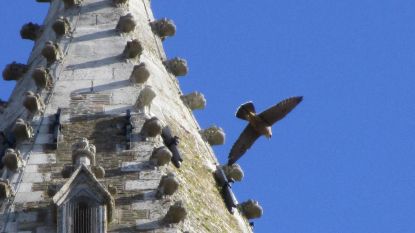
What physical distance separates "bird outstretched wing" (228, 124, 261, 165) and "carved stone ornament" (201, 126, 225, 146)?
982 mm

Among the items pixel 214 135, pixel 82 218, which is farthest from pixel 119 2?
pixel 82 218

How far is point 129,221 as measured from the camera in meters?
39.0

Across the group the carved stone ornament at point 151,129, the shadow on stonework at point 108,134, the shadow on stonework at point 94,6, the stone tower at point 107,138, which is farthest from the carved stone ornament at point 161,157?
the shadow on stonework at point 94,6

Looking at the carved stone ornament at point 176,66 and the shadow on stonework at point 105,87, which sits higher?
the carved stone ornament at point 176,66

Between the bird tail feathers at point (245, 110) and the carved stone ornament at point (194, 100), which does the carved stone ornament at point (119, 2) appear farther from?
the bird tail feathers at point (245, 110)

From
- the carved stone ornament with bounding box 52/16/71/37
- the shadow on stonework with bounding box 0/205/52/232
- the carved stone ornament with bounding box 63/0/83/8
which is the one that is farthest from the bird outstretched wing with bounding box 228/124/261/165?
the carved stone ornament with bounding box 63/0/83/8

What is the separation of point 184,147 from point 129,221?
12.8ft

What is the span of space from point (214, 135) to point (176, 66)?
7.29 ft

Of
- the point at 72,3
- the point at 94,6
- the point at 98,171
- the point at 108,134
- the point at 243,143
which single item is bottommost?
the point at 98,171

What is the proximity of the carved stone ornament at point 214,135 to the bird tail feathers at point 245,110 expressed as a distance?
7.67 ft

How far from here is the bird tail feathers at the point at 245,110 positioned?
41.9m

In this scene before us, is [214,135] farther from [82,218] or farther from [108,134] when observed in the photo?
[82,218]

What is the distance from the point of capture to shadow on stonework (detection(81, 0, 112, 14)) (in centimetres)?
4734

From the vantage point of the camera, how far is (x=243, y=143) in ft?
142
